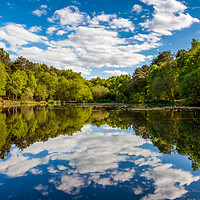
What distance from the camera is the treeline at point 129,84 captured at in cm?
3494

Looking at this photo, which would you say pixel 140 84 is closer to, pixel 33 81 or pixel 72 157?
pixel 33 81

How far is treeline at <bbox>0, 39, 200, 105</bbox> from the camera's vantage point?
34938mm

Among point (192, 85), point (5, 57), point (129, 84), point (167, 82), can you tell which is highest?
point (5, 57)

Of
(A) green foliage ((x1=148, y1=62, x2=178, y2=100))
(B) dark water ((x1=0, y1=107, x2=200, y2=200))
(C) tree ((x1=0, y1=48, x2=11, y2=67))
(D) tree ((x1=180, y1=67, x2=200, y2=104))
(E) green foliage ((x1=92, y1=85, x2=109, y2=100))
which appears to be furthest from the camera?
(E) green foliage ((x1=92, y1=85, x2=109, y2=100))

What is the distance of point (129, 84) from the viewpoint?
68.8 metres

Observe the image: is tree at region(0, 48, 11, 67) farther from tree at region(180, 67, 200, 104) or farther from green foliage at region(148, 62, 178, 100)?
tree at region(180, 67, 200, 104)

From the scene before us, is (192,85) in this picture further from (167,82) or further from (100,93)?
(100,93)

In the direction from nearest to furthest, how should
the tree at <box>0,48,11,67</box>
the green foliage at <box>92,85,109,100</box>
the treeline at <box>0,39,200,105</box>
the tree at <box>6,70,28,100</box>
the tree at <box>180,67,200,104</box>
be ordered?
the tree at <box>180,67,200,104</box> → the treeline at <box>0,39,200,105</box> → the tree at <box>6,70,28,100</box> → the tree at <box>0,48,11,67</box> → the green foliage at <box>92,85,109,100</box>

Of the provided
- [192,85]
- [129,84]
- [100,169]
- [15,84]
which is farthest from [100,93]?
[100,169]

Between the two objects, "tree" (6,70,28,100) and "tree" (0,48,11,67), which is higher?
"tree" (0,48,11,67)

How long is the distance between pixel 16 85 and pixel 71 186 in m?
63.0

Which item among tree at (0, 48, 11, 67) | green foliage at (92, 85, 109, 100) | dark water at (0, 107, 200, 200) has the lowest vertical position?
dark water at (0, 107, 200, 200)

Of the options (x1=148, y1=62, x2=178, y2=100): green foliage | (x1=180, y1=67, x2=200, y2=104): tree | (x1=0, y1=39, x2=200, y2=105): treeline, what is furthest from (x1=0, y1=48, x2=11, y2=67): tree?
(x1=180, y1=67, x2=200, y2=104): tree

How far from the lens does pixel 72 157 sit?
19.9ft
